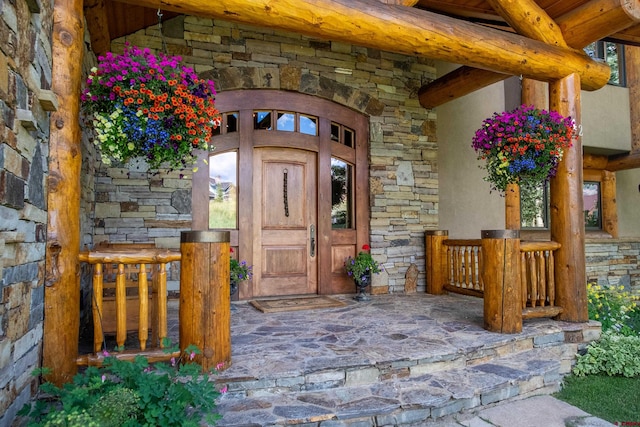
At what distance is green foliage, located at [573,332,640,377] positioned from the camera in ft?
11.0

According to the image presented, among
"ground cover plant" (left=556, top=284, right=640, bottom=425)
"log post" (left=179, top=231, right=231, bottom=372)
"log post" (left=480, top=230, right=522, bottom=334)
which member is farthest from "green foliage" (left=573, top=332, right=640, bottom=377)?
"log post" (left=179, top=231, right=231, bottom=372)

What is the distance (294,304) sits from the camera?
4.40m

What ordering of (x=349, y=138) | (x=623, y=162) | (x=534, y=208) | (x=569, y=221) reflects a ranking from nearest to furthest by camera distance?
(x=569, y=221) → (x=349, y=138) → (x=534, y=208) → (x=623, y=162)

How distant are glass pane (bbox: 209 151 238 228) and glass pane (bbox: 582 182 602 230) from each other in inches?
247

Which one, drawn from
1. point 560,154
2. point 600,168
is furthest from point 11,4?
point 600,168

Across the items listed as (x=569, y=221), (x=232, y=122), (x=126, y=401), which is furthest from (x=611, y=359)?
(x=232, y=122)

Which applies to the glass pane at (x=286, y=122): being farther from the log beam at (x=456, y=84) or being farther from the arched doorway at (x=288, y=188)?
the log beam at (x=456, y=84)

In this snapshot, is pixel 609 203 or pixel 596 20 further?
pixel 609 203

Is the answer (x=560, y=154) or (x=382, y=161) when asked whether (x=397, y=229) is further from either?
(x=560, y=154)

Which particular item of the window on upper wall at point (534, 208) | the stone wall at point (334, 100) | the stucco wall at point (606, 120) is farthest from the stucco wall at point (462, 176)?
the stucco wall at point (606, 120)

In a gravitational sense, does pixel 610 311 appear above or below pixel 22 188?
below

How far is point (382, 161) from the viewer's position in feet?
17.1

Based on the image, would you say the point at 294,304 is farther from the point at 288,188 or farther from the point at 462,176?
the point at 462,176

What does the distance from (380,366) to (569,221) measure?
232 centimetres
